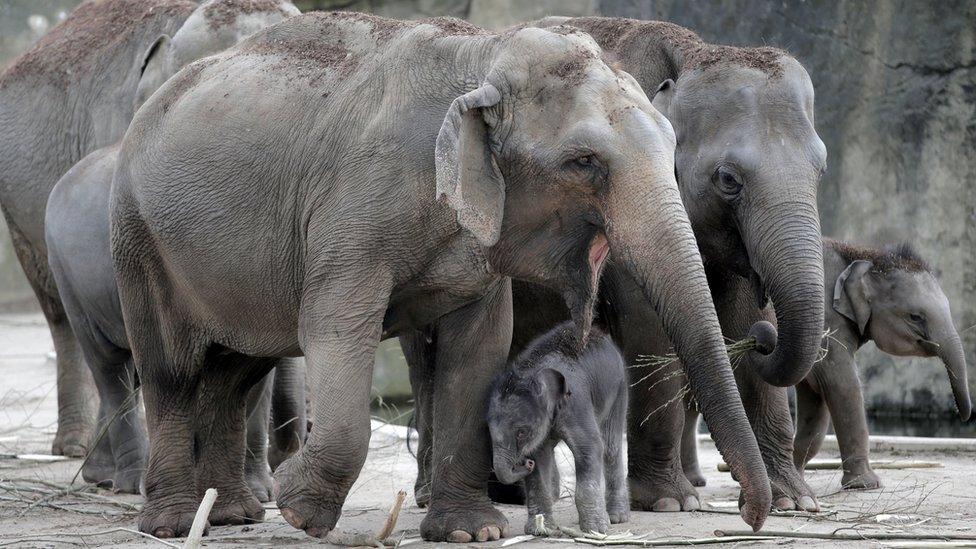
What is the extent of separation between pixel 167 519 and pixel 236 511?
372mm

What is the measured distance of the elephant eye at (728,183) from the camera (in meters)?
5.78

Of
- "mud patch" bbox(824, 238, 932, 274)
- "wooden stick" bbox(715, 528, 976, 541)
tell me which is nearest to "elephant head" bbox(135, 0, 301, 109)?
"mud patch" bbox(824, 238, 932, 274)

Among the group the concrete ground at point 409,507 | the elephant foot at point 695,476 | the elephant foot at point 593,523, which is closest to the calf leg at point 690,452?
the elephant foot at point 695,476

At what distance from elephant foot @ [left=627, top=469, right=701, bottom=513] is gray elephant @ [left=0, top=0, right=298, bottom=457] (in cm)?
336

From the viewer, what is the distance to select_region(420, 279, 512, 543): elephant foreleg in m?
5.20

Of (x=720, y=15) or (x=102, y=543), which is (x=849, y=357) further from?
(x=720, y=15)

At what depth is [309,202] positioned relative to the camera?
5.02 metres

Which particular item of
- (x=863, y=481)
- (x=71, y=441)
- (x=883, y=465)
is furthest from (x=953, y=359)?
(x=71, y=441)

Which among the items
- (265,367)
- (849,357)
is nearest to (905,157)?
(849,357)

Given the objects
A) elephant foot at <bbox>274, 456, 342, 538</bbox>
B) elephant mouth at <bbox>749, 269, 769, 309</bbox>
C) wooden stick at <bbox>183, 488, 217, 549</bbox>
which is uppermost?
elephant mouth at <bbox>749, 269, 769, 309</bbox>

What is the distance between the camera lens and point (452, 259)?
4.89 metres

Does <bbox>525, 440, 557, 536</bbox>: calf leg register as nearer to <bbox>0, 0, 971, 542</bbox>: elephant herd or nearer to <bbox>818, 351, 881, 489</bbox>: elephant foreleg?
<bbox>0, 0, 971, 542</bbox>: elephant herd

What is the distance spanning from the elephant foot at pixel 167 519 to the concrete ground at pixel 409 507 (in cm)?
7

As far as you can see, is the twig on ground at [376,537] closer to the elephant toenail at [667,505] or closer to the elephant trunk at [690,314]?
the elephant trunk at [690,314]
